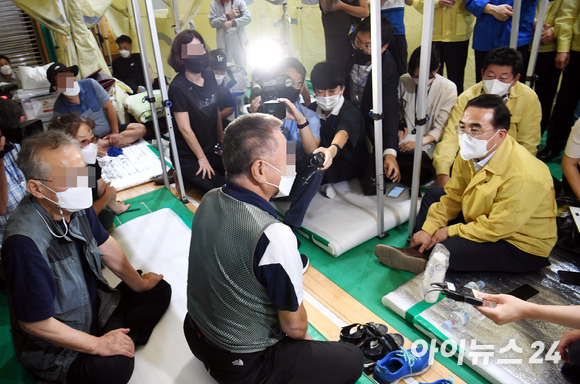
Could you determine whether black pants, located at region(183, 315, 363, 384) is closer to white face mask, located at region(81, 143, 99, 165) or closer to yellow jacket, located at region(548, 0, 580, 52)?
white face mask, located at region(81, 143, 99, 165)

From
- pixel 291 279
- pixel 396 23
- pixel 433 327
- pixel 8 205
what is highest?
pixel 396 23

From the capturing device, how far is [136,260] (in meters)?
2.65

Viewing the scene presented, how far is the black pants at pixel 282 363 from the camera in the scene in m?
1.50

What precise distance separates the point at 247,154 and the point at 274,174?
0.12 m

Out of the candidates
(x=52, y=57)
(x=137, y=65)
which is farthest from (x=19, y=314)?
(x=52, y=57)

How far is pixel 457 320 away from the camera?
201 centimetres

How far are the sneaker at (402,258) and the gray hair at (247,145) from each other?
131cm

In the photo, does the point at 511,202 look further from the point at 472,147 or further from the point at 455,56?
the point at 455,56

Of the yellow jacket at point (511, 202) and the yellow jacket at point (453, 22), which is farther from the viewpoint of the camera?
the yellow jacket at point (453, 22)

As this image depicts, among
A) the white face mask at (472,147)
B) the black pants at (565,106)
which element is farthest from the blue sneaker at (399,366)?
the black pants at (565,106)

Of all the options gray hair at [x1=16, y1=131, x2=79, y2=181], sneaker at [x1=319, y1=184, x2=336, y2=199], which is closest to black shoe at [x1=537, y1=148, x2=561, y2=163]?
sneaker at [x1=319, y1=184, x2=336, y2=199]

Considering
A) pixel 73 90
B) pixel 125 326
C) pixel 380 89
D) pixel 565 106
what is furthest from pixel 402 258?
pixel 73 90

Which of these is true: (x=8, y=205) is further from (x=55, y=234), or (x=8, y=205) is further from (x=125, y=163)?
(x=125, y=163)

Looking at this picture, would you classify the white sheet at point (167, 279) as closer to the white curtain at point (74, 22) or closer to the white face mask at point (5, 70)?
the white curtain at point (74, 22)
